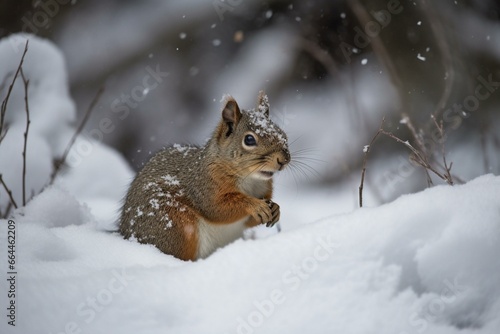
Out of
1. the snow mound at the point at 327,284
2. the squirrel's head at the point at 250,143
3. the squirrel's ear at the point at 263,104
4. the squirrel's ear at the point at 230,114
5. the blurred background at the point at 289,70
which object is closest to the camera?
the snow mound at the point at 327,284

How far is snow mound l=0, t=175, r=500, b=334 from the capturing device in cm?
150

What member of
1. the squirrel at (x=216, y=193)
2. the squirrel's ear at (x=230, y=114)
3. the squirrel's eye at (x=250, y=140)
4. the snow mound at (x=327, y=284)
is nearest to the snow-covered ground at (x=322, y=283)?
the snow mound at (x=327, y=284)

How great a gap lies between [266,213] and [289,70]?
4685 mm

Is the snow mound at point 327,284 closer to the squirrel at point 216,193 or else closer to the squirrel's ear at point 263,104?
the squirrel at point 216,193

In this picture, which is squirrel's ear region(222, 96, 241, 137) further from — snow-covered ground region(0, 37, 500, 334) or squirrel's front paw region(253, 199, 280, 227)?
snow-covered ground region(0, 37, 500, 334)

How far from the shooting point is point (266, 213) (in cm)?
257

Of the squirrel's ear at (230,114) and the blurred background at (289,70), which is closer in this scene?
the squirrel's ear at (230,114)

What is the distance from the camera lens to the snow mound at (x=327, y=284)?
1501 millimetres

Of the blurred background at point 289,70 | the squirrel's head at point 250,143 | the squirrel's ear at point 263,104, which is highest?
the squirrel's ear at point 263,104

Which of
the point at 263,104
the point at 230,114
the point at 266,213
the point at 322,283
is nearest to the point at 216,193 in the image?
the point at 266,213

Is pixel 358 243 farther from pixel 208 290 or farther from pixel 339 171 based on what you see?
pixel 339 171

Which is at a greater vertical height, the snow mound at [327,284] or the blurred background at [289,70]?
the snow mound at [327,284]

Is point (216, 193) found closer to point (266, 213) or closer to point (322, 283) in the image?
point (266, 213)

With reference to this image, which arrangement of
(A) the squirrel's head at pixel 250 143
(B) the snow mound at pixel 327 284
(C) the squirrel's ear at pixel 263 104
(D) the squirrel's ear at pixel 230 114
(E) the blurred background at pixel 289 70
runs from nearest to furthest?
(B) the snow mound at pixel 327 284
(A) the squirrel's head at pixel 250 143
(D) the squirrel's ear at pixel 230 114
(C) the squirrel's ear at pixel 263 104
(E) the blurred background at pixel 289 70
